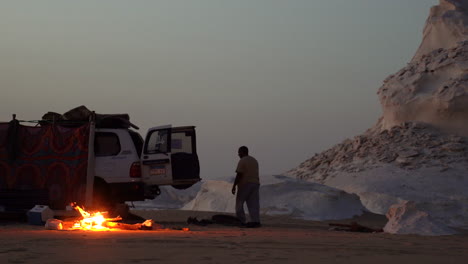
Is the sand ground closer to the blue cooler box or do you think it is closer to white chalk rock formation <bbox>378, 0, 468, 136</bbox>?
the blue cooler box

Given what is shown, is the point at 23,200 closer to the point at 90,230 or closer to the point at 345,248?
the point at 90,230

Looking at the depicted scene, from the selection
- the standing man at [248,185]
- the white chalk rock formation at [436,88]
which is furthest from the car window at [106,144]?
the white chalk rock formation at [436,88]

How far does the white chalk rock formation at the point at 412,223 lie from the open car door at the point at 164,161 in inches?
161

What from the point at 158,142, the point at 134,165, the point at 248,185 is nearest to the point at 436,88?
the point at 248,185

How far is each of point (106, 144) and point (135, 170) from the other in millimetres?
838

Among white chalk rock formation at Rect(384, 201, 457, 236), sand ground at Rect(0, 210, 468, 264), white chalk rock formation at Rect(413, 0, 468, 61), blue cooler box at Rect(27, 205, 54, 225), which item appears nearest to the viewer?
sand ground at Rect(0, 210, 468, 264)

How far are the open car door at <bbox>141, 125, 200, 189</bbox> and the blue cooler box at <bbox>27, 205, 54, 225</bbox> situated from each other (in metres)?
2.09

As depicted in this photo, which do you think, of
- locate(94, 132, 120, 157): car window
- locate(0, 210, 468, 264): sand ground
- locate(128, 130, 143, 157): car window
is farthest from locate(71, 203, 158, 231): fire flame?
locate(128, 130, 143, 157): car window

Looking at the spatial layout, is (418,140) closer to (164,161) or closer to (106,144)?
(164,161)

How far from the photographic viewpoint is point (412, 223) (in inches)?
532

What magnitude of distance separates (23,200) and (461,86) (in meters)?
26.2

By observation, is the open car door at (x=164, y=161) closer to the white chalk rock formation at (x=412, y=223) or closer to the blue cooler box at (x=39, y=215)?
the blue cooler box at (x=39, y=215)

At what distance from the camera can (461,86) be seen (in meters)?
35.5

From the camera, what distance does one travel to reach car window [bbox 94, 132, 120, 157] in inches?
576
